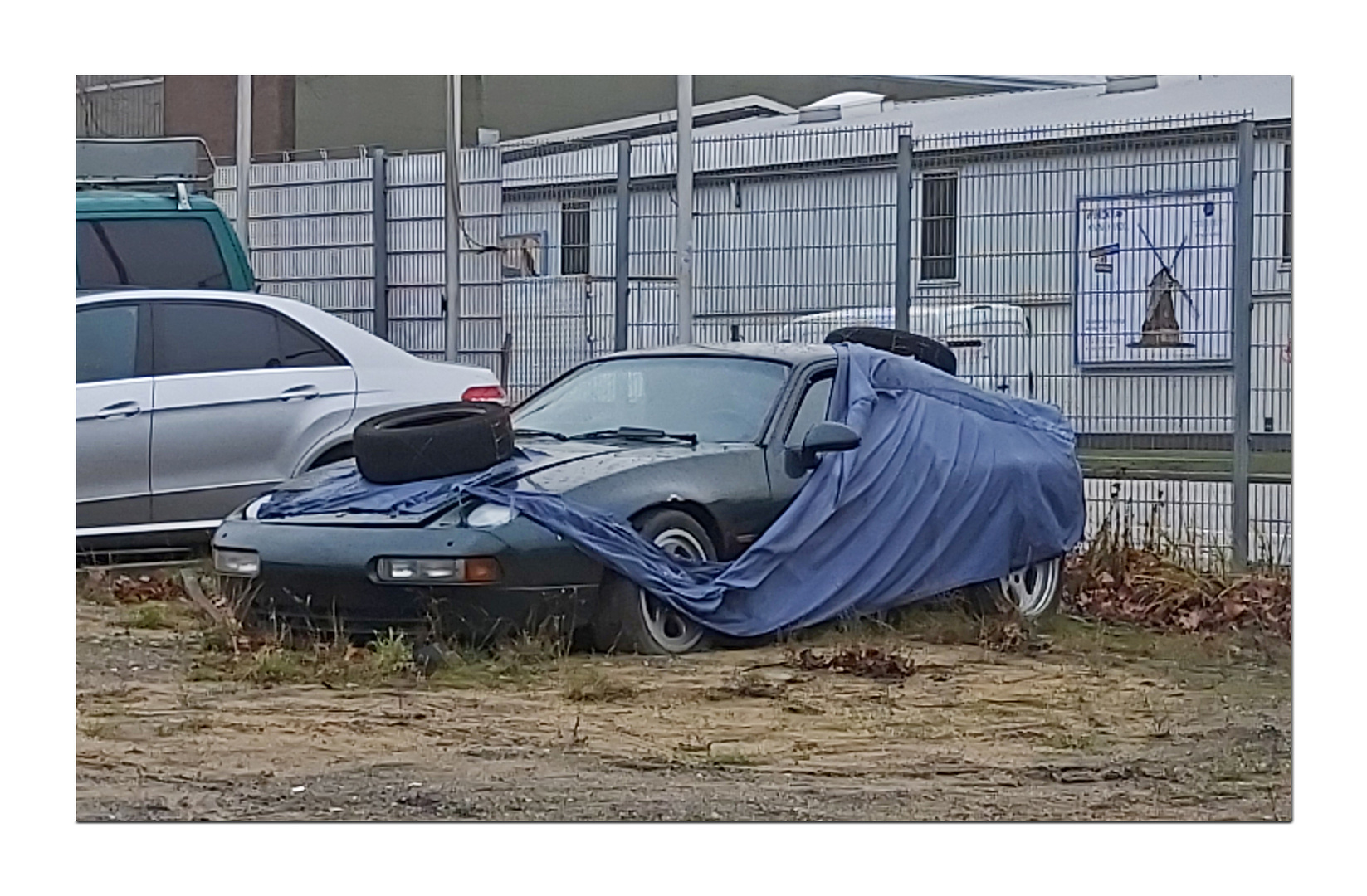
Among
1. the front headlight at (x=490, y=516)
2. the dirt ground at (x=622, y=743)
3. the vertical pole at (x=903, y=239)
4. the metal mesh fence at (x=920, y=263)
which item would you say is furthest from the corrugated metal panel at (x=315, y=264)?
the vertical pole at (x=903, y=239)

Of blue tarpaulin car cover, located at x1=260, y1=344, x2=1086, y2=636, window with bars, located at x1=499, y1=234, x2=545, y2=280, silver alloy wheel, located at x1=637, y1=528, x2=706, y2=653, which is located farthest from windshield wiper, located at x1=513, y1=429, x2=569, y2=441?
window with bars, located at x1=499, y1=234, x2=545, y2=280

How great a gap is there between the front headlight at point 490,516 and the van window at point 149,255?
128cm

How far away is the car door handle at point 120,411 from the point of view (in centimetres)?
713

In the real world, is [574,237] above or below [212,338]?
above

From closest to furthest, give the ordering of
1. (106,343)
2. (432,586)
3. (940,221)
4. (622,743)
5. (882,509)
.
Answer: (432,586) < (622,743) < (106,343) < (882,509) < (940,221)

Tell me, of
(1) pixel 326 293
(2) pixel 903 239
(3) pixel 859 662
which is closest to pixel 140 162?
(1) pixel 326 293

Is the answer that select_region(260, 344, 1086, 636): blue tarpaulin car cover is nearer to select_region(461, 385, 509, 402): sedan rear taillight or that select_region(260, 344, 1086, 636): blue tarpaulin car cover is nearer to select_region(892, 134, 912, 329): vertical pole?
select_region(892, 134, 912, 329): vertical pole

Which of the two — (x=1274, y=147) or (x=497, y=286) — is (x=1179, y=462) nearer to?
(x=1274, y=147)

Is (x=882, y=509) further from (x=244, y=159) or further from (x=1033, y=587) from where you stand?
(x=244, y=159)

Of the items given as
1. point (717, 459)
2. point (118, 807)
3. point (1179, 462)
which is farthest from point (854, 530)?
point (118, 807)

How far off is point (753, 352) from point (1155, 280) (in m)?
1.47

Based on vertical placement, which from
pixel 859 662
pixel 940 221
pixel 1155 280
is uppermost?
pixel 940 221

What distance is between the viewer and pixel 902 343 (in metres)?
7.47

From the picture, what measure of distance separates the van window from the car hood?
83cm
